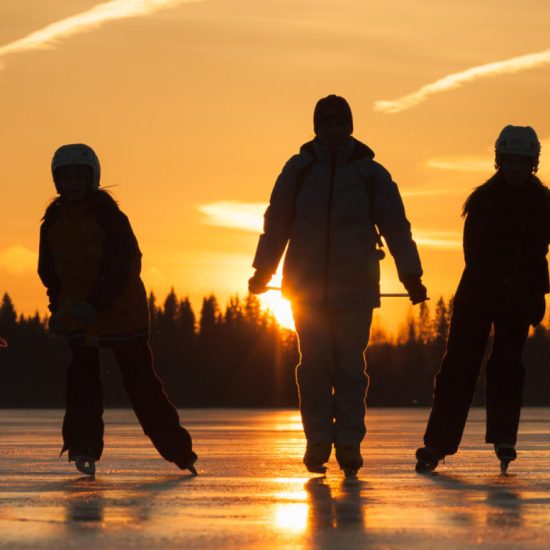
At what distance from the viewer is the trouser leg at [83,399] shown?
10.1m

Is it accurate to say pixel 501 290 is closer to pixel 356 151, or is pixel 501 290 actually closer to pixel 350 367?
pixel 350 367

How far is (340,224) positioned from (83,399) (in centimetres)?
188

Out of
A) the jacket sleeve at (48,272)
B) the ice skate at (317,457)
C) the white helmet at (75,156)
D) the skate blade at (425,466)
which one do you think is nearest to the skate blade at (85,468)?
the jacket sleeve at (48,272)

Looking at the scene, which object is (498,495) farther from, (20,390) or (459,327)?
(20,390)

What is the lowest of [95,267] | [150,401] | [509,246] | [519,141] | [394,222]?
[150,401]

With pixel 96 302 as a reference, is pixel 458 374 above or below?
below

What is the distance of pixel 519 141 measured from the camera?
10539mm

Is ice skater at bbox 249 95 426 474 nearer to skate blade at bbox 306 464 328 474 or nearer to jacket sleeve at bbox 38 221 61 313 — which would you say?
skate blade at bbox 306 464 328 474

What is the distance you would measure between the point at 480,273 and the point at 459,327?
36 cm

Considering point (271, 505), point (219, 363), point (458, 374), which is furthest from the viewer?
point (219, 363)

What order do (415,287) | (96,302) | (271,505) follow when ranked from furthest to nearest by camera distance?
(415,287) < (96,302) < (271,505)

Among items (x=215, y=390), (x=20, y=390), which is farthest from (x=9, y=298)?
(x=215, y=390)

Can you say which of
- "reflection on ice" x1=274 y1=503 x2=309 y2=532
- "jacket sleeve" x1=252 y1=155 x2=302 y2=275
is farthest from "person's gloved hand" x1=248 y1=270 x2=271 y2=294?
"reflection on ice" x1=274 y1=503 x2=309 y2=532

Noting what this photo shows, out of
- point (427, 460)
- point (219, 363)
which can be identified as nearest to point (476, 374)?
point (427, 460)
